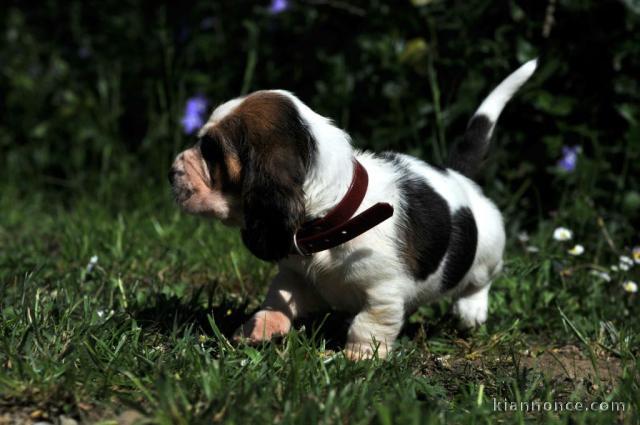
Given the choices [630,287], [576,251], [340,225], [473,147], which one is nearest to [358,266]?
[340,225]

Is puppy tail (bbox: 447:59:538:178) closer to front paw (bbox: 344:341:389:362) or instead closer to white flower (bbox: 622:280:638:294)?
white flower (bbox: 622:280:638:294)

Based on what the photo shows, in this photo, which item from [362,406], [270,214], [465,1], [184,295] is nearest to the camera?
[362,406]

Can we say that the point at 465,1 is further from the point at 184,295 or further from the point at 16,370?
the point at 16,370

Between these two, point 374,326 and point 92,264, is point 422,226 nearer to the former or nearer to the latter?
point 374,326

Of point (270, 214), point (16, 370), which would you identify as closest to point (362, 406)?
point (270, 214)

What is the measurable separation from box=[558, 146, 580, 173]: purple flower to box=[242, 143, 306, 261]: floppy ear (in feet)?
9.25

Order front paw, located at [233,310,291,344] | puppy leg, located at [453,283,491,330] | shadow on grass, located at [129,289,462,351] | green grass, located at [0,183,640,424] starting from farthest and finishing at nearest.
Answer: puppy leg, located at [453,283,491,330], shadow on grass, located at [129,289,462,351], front paw, located at [233,310,291,344], green grass, located at [0,183,640,424]

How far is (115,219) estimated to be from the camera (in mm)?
5410

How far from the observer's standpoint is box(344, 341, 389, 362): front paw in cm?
307

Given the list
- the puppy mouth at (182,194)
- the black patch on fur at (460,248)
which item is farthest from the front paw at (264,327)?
the black patch on fur at (460,248)

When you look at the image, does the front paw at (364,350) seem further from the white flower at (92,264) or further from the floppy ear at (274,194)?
the white flower at (92,264)

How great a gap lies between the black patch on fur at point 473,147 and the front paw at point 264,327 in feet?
4.46

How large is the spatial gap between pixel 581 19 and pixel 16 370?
4383mm

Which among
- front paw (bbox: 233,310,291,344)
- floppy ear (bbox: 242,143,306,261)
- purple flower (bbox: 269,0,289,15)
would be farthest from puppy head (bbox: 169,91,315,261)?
purple flower (bbox: 269,0,289,15)
